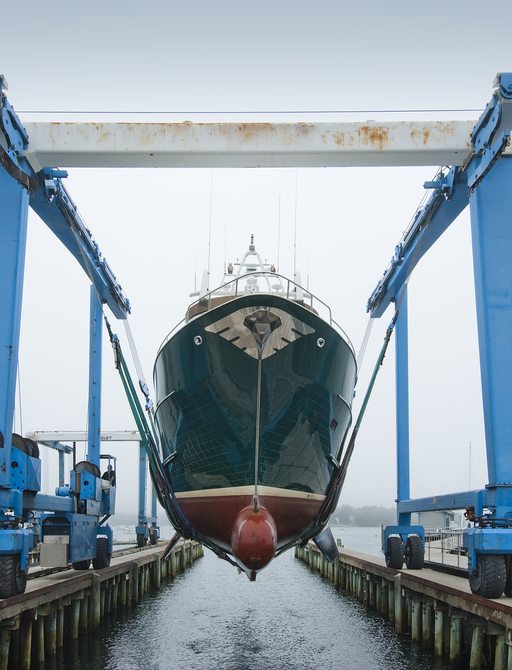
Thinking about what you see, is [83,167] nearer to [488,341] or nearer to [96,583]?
[488,341]

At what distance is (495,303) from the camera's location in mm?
10320

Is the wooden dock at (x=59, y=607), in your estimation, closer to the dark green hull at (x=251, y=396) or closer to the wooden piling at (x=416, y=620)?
the dark green hull at (x=251, y=396)

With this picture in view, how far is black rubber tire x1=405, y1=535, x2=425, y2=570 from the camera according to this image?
15812 millimetres

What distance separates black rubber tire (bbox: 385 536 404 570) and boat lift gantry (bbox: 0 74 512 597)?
3956 mm

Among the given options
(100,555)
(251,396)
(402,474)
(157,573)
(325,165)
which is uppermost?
(325,165)

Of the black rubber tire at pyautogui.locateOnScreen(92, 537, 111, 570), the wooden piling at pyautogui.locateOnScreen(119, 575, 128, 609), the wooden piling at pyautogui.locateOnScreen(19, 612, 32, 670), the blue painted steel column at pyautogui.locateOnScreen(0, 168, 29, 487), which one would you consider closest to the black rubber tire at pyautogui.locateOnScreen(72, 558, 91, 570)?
the black rubber tire at pyautogui.locateOnScreen(92, 537, 111, 570)

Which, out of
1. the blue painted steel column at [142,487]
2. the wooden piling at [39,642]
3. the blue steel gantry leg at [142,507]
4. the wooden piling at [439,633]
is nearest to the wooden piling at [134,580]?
the wooden piling at [39,642]

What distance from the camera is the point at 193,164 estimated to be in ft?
37.4

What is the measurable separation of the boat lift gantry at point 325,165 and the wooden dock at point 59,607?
2.86 ft

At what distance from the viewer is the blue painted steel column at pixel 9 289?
998 cm

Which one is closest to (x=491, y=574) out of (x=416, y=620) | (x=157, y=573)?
(x=416, y=620)

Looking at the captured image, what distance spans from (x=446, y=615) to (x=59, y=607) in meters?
6.68

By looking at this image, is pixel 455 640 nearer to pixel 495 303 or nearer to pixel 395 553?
pixel 395 553

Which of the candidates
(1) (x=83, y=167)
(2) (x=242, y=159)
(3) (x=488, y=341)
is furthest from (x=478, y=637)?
(1) (x=83, y=167)
